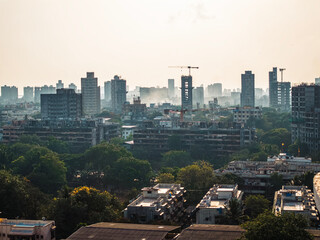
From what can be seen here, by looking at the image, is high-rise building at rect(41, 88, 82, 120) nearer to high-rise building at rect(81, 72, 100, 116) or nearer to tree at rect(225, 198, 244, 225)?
high-rise building at rect(81, 72, 100, 116)

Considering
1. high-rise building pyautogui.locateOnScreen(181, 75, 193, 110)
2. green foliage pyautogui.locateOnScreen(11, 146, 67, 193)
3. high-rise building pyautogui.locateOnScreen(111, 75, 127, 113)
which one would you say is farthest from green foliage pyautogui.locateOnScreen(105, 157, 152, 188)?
high-rise building pyautogui.locateOnScreen(111, 75, 127, 113)

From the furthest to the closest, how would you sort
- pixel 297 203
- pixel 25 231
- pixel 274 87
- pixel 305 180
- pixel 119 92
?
pixel 119 92
pixel 274 87
pixel 305 180
pixel 297 203
pixel 25 231

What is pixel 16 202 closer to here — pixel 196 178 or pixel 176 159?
pixel 196 178

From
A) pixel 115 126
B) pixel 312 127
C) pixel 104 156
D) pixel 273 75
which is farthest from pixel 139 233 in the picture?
pixel 273 75

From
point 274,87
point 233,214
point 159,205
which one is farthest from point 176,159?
point 274,87

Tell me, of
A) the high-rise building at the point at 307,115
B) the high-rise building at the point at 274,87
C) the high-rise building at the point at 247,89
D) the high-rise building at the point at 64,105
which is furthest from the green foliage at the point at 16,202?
the high-rise building at the point at 274,87
